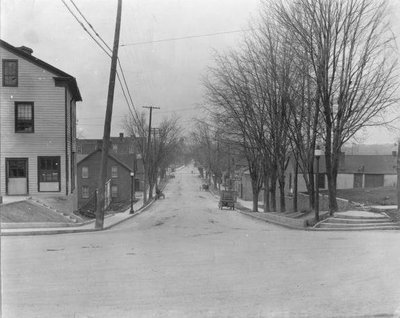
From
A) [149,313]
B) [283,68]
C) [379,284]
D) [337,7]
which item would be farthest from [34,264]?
[283,68]

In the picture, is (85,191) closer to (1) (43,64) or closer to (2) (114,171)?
(2) (114,171)

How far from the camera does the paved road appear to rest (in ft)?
21.5

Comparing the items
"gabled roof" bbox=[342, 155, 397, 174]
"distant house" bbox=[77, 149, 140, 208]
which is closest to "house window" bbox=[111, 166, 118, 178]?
"distant house" bbox=[77, 149, 140, 208]

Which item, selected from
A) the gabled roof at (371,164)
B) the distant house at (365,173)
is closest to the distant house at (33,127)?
the distant house at (365,173)

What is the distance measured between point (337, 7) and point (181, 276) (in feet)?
57.0

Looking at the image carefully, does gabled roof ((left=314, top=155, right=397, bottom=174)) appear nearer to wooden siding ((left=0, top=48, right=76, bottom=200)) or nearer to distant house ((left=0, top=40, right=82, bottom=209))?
distant house ((left=0, top=40, right=82, bottom=209))

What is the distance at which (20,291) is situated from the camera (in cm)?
723

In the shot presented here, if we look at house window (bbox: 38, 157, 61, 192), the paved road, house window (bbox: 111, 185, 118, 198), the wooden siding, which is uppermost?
the wooden siding

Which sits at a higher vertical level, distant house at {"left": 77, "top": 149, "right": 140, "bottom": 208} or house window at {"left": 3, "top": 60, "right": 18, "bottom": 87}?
house window at {"left": 3, "top": 60, "right": 18, "bottom": 87}

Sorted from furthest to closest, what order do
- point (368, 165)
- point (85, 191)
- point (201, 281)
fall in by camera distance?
1. point (85, 191)
2. point (368, 165)
3. point (201, 281)

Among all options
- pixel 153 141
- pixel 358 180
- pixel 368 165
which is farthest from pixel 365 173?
pixel 153 141

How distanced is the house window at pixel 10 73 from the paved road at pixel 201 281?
58.3 ft

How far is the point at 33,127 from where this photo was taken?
28.4 metres

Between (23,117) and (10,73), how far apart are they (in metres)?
2.58
